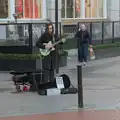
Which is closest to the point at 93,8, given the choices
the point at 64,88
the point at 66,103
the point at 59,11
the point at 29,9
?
the point at 59,11

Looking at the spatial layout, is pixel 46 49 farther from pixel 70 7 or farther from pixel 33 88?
pixel 70 7

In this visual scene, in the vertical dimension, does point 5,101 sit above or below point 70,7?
below

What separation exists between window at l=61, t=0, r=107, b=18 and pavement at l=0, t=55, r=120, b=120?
13.9 metres

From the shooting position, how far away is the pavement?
9266 millimetres

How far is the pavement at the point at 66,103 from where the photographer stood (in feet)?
30.4

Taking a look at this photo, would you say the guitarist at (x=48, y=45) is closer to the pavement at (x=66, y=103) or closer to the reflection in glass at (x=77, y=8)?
the pavement at (x=66, y=103)

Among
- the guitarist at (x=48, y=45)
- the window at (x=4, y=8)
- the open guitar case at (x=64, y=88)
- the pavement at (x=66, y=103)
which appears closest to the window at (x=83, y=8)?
the window at (x=4, y=8)

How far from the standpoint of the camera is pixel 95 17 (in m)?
31.2

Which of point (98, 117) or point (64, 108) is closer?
point (98, 117)

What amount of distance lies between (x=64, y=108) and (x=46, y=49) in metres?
2.94

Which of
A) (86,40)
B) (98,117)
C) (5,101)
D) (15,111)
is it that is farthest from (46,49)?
(86,40)

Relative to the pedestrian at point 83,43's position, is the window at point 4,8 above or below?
above

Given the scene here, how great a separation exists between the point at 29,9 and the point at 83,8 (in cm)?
581

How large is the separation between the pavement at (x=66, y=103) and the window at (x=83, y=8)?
1390 cm
